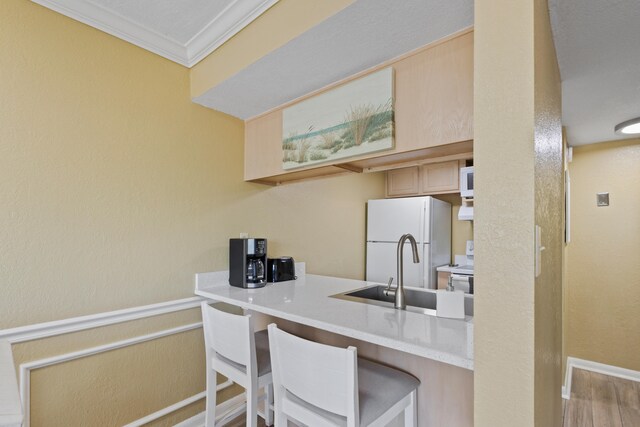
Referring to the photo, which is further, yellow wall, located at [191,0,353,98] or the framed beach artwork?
the framed beach artwork

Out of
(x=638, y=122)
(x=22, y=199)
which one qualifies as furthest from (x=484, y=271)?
(x=638, y=122)

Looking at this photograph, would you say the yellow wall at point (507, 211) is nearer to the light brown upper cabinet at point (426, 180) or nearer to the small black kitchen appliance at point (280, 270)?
the small black kitchen appliance at point (280, 270)

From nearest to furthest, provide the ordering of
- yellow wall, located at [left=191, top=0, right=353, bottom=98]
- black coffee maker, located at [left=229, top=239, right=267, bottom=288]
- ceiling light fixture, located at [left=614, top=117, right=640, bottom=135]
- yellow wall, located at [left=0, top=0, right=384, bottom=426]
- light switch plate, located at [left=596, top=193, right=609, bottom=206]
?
yellow wall, located at [left=191, top=0, right=353, bottom=98]
yellow wall, located at [left=0, top=0, right=384, bottom=426]
black coffee maker, located at [left=229, top=239, right=267, bottom=288]
ceiling light fixture, located at [left=614, top=117, right=640, bottom=135]
light switch plate, located at [left=596, top=193, right=609, bottom=206]

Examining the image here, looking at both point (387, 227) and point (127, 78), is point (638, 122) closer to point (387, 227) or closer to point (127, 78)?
point (387, 227)

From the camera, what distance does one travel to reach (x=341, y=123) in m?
1.62

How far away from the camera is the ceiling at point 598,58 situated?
1.11 metres

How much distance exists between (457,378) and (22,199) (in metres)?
1.98

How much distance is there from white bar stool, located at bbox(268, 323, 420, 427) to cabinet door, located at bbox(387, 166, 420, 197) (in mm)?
2536

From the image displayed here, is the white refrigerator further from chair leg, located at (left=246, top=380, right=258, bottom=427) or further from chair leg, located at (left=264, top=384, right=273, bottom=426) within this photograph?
chair leg, located at (left=246, top=380, right=258, bottom=427)

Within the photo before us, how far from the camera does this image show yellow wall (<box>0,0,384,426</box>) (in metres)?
1.36

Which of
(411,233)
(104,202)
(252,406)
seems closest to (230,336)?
(252,406)

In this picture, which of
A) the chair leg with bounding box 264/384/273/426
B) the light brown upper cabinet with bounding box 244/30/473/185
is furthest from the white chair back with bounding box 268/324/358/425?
the light brown upper cabinet with bounding box 244/30/473/185

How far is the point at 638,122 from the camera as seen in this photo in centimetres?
210

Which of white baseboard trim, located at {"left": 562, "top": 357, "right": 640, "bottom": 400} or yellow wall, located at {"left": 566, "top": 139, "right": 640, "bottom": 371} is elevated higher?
yellow wall, located at {"left": 566, "top": 139, "right": 640, "bottom": 371}
